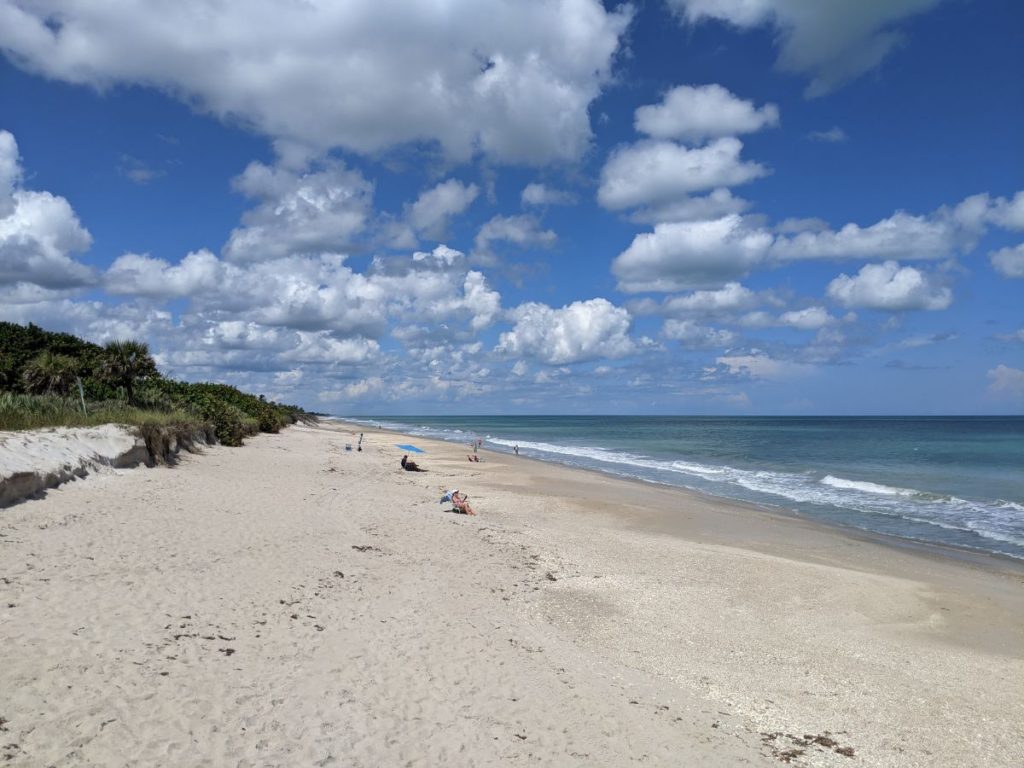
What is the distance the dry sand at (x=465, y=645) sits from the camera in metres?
5.66

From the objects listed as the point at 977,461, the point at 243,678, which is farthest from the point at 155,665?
the point at 977,461

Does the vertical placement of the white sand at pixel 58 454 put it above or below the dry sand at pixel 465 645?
above

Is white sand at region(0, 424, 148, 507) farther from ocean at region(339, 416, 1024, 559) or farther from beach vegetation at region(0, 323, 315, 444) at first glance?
ocean at region(339, 416, 1024, 559)

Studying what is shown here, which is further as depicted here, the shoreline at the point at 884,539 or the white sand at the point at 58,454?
the shoreline at the point at 884,539

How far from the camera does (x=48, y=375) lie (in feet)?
79.9

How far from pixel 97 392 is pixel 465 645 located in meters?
24.6

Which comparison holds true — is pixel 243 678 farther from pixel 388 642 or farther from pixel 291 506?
pixel 291 506

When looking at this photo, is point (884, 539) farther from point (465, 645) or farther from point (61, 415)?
point (61, 415)

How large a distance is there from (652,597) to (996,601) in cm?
634

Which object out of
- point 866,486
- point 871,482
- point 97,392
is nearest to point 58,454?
point 97,392

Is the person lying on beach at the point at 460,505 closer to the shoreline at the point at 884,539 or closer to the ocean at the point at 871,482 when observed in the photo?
the shoreline at the point at 884,539

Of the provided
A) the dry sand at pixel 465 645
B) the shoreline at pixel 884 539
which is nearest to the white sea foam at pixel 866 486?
the shoreline at pixel 884 539

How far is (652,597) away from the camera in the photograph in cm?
1079

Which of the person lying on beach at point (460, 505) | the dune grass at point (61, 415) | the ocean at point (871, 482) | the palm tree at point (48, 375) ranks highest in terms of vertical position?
the palm tree at point (48, 375)
